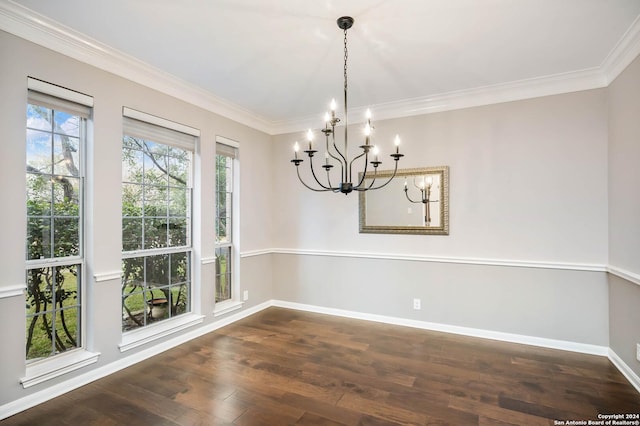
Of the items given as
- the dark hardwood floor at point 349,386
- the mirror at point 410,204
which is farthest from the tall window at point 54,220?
the mirror at point 410,204

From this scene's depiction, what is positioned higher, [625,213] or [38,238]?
[625,213]

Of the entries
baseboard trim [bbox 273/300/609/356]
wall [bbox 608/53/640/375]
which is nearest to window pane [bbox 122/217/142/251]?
baseboard trim [bbox 273/300/609/356]

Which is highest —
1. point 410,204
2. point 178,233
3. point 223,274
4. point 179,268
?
point 410,204

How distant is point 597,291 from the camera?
3092 millimetres

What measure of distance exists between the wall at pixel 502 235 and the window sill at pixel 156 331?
181 cm

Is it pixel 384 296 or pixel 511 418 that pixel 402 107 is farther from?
pixel 511 418

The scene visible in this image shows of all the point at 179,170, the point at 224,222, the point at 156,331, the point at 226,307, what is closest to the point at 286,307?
the point at 226,307

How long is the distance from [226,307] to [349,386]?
2037mm

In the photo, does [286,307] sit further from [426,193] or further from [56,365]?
[56,365]

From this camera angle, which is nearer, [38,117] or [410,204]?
[38,117]

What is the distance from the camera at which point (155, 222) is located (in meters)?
3.29

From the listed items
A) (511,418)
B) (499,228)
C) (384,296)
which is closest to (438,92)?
(499,228)

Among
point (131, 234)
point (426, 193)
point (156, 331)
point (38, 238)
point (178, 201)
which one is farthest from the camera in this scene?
point (426, 193)

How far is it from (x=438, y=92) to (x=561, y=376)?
296 cm
